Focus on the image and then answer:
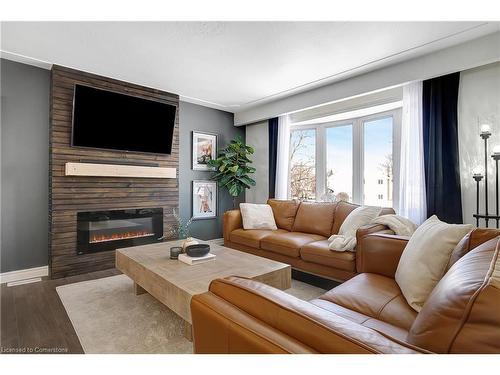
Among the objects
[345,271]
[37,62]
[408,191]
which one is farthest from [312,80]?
[37,62]

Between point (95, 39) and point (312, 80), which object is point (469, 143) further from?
point (95, 39)

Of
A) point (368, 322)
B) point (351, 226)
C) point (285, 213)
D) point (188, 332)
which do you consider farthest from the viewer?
point (285, 213)

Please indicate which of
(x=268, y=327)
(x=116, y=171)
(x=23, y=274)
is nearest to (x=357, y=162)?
(x=116, y=171)

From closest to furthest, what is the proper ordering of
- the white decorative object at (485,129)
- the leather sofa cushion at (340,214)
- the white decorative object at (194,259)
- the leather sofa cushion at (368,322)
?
the leather sofa cushion at (368,322)
the white decorative object at (194,259)
the white decorative object at (485,129)
the leather sofa cushion at (340,214)

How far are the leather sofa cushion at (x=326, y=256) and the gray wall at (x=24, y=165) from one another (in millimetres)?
3160

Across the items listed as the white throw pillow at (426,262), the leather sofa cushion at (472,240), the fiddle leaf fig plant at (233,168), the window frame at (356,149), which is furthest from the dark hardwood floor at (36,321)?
the fiddle leaf fig plant at (233,168)

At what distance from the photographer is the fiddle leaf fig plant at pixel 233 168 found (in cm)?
473

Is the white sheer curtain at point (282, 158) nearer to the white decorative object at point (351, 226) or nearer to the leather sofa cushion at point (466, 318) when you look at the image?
the white decorative object at point (351, 226)

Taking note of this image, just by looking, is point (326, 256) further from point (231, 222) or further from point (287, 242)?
point (231, 222)

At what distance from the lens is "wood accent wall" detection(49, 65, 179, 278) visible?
3.14 meters

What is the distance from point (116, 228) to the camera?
3.66 m

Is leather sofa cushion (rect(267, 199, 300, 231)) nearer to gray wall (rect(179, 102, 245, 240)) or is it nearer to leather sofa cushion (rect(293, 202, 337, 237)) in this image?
leather sofa cushion (rect(293, 202, 337, 237))

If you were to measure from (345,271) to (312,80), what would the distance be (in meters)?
2.46

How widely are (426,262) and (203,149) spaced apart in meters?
4.01
